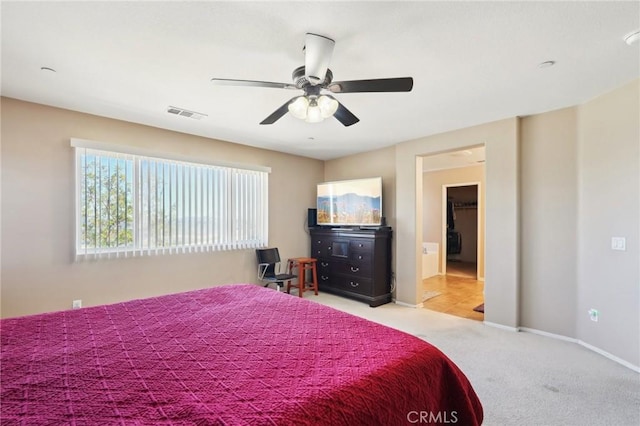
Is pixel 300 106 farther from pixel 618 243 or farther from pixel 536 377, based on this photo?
pixel 618 243

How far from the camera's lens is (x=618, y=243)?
2.75m

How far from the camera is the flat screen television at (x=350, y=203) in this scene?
4742 millimetres

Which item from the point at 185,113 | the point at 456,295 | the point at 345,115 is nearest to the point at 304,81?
the point at 345,115

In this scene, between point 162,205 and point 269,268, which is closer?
point 162,205

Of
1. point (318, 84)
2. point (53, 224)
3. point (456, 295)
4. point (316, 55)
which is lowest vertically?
point (456, 295)

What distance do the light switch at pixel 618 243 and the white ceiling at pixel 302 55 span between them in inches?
55.0

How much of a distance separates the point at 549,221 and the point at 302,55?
322 cm

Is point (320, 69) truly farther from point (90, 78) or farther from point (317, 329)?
point (90, 78)

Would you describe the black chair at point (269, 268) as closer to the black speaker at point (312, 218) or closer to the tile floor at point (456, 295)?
the black speaker at point (312, 218)

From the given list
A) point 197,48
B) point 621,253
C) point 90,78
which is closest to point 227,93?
point 197,48

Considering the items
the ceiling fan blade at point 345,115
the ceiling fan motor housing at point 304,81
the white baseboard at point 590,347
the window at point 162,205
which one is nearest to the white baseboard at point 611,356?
the white baseboard at point 590,347

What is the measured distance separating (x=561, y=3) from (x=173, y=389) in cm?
267

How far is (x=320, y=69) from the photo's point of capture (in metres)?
1.91

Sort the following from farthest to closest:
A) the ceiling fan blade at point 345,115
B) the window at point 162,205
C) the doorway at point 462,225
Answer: the doorway at point 462,225 → the window at point 162,205 → the ceiling fan blade at point 345,115
